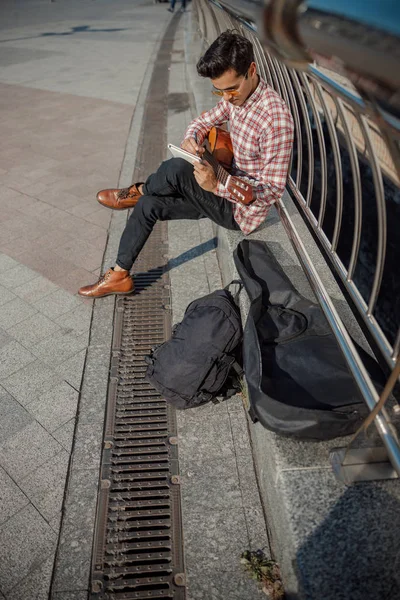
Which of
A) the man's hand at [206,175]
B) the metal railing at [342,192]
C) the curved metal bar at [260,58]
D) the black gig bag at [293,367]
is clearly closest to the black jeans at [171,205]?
the man's hand at [206,175]

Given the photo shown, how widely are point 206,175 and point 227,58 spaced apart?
28.4 inches

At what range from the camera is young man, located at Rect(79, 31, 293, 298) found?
2.96m

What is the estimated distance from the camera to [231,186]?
3051 millimetres

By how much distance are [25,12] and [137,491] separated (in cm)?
2918

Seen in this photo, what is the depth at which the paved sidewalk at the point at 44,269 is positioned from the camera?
2.34 metres

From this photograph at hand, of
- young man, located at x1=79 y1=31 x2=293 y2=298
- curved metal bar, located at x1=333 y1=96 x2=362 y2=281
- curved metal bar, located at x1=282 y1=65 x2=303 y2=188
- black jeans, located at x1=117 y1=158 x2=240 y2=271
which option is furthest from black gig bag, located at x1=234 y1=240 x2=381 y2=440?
curved metal bar, located at x1=282 y1=65 x2=303 y2=188

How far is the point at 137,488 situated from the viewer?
244 cm

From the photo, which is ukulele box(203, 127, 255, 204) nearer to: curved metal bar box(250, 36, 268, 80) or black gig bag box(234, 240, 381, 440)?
black gig bag box(234, 240, 381, 440)

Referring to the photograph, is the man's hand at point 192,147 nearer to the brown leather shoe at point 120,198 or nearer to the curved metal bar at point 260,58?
the brown leather shoe at point 120,198

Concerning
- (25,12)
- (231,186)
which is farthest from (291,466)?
(25,12)

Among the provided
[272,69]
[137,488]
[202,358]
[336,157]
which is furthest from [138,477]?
[272,69]

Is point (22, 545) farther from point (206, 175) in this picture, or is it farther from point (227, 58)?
point (227, 58)

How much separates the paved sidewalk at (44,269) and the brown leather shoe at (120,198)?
1.01ft

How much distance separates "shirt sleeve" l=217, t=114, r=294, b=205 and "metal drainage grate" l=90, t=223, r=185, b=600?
3.96ft
